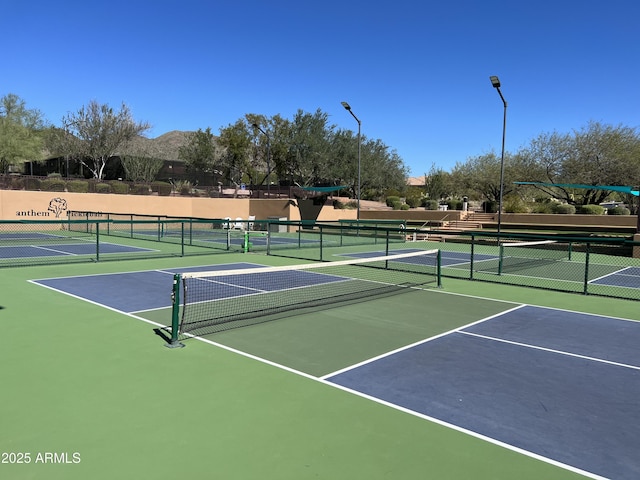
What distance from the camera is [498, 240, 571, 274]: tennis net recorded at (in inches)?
728

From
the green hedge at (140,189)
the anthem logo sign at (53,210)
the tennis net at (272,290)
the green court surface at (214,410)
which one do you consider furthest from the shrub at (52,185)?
the green court surface at (214,410)

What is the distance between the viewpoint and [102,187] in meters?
36.5

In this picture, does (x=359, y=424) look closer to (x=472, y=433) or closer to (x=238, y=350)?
(x=472, y=433)

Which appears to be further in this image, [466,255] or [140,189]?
[140,189]

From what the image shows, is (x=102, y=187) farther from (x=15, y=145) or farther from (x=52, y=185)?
(x=15, y=145)

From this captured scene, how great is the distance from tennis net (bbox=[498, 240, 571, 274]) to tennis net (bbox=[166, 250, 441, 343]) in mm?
3864

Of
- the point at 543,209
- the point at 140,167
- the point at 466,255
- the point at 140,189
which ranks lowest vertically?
the point at 466,255

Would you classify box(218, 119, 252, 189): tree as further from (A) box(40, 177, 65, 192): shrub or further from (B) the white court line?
(B) the white court line

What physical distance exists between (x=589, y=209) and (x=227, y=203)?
30.0 meters

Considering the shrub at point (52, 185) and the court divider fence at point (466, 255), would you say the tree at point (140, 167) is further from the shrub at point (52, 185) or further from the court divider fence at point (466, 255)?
the court divider fence at point (466, 255)

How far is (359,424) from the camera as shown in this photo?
15.4 ft

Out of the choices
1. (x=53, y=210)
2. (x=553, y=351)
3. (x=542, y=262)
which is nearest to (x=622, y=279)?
(x=542, y=262)

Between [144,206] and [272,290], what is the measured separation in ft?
97.3

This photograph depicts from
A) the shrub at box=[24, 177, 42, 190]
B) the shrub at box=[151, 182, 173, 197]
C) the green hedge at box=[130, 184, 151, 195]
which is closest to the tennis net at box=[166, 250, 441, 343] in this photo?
the shrub at box=[24, 177, 42, 190]
